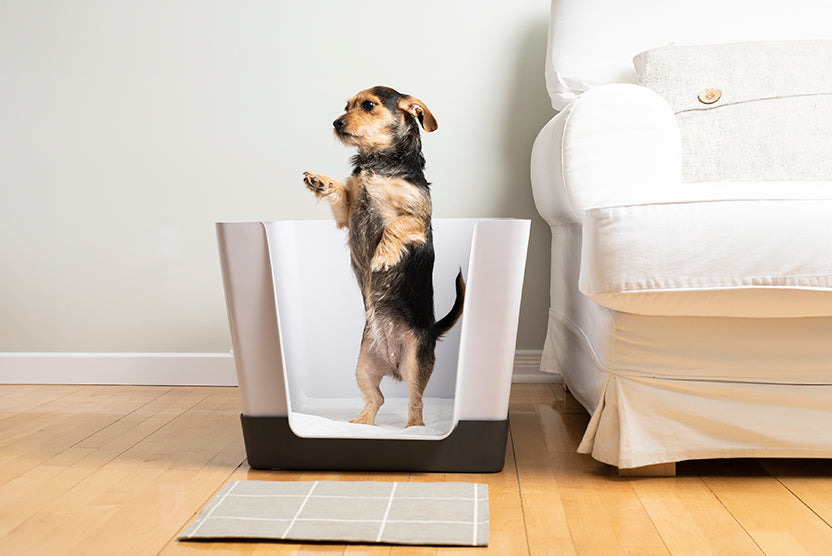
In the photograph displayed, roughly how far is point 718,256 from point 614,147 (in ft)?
0.90

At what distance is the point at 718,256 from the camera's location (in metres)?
0.88

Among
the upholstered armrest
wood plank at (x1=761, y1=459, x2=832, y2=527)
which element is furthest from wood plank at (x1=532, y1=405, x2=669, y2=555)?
the upholstered armrest

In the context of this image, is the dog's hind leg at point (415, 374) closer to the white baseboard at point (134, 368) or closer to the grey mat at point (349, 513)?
the grey mat at point (349, 513)

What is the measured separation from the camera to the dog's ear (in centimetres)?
115

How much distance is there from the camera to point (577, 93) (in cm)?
149

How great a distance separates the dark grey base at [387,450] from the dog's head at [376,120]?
0.46 meters

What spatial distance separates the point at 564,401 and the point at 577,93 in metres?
0.67

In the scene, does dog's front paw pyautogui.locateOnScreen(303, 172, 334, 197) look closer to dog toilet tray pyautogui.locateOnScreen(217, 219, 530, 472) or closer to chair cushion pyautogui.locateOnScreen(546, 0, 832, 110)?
dog toilet tray pyautogui.locateOnScreen(217, 219, 530, 472)

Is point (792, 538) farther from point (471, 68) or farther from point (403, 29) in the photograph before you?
point (403, 29)

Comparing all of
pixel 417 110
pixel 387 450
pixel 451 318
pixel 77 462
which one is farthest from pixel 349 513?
pixel 417 110

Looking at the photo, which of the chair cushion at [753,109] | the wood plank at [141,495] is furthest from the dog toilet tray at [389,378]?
the chair cushion at [753,109]

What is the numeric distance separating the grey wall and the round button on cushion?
431 mm

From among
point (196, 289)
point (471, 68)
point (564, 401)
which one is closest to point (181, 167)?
point (196, 289)

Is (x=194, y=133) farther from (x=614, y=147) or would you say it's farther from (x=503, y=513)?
(x=503, y=513)
